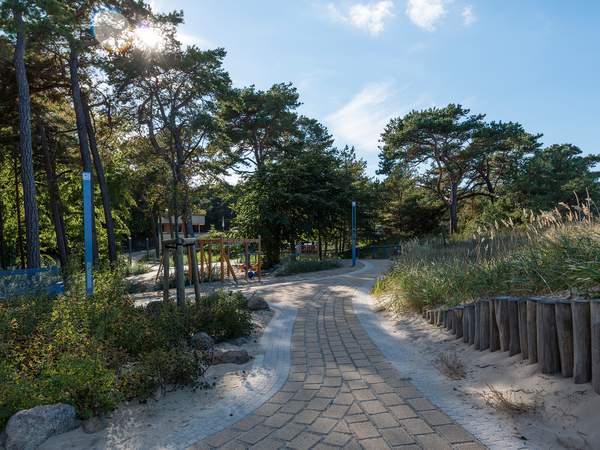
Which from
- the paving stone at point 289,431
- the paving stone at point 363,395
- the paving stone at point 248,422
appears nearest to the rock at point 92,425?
the paving stone at point 248,422

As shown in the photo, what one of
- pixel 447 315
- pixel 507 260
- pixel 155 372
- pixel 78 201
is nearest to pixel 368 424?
pixel 155 372

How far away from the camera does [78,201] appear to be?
1969 cm

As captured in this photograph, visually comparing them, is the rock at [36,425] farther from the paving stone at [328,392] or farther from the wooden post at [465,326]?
the wooden post at [465,326]

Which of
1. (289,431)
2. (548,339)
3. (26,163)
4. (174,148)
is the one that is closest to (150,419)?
(289,431)

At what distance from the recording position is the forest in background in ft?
37.2

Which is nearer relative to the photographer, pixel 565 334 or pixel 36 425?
pixel 36 425

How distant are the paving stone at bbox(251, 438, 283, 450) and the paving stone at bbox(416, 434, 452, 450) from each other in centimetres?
103

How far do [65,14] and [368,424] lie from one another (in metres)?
12.0

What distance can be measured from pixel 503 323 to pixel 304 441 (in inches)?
96.1

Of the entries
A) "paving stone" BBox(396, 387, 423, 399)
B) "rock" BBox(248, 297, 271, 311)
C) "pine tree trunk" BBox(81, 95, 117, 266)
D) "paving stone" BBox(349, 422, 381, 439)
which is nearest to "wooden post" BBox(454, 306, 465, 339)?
"paving stone" BBox(396, 387, 423, 399)

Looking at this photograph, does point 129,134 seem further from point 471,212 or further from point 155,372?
point 471,212

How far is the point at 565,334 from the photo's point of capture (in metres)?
2.81

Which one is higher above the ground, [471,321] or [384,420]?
[471,321]

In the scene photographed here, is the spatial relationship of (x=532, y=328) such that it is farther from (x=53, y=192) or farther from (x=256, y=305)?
(x=53, y=192)
